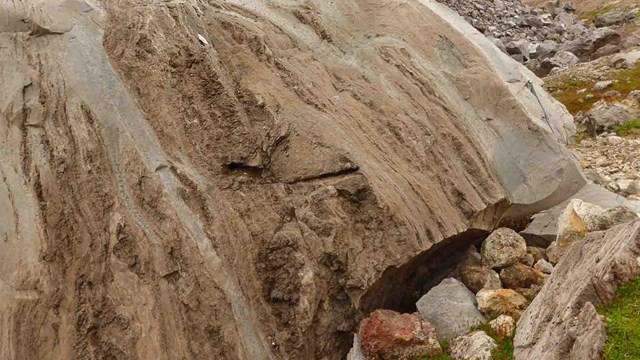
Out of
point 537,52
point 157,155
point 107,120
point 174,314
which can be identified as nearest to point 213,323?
point 174,314

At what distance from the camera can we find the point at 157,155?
1622 cm

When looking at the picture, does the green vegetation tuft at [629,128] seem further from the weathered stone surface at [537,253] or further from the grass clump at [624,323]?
the grass clump at [624,323]

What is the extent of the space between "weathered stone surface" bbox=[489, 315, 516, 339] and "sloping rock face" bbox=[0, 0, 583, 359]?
2936 millimetres

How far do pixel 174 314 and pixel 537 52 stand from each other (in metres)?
48.9

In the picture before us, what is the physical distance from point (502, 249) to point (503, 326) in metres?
3.48

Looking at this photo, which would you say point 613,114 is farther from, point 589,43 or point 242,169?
point 589,43

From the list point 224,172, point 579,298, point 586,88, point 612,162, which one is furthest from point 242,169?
point 586,88

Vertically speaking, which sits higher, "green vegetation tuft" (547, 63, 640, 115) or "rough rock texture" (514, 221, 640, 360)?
"rough rock texture" (514, 221, 640, 360)

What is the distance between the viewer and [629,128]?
31438 mm

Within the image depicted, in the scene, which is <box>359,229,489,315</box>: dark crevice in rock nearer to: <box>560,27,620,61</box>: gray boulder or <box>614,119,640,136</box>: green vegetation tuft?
<box>614,119,640,136</box>: green vegetation tuft

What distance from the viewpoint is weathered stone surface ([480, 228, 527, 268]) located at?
62.6ft

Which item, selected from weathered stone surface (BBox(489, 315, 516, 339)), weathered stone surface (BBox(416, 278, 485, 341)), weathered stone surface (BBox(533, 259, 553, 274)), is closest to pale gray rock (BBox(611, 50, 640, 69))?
weathered stone surface (BBox(533, 259, 553, 274))

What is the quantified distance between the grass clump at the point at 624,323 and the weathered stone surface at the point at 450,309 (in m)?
4.90

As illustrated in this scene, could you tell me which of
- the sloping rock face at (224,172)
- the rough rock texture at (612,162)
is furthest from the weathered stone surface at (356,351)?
the rough rock texture at (612,162)
